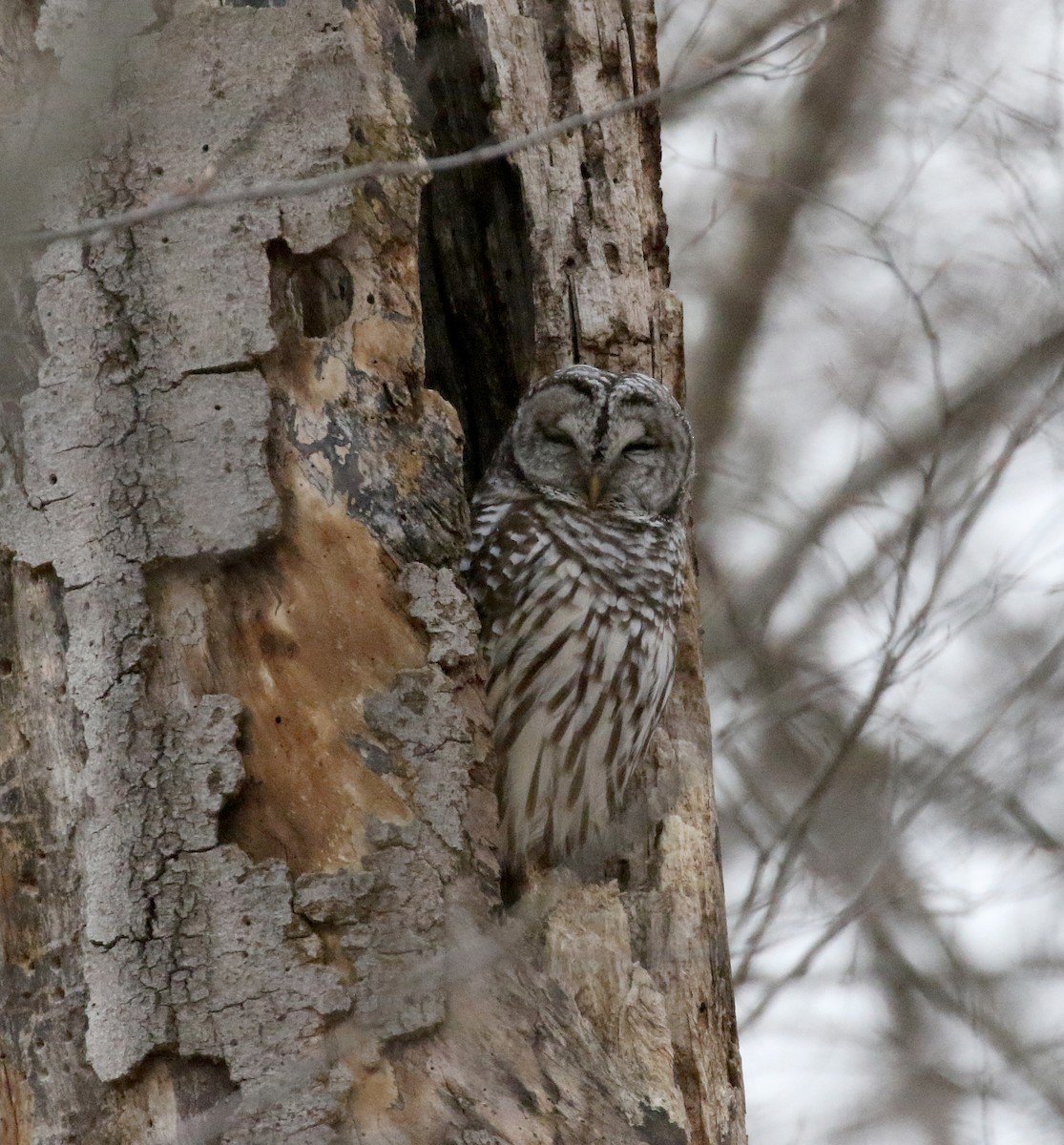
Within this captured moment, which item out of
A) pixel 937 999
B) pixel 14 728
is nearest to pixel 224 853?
pixel 14 728

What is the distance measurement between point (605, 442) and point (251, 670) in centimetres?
157

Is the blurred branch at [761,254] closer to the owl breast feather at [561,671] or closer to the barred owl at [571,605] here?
the barred owl at [571,605]

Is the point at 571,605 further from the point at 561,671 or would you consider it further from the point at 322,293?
the point at 322,293

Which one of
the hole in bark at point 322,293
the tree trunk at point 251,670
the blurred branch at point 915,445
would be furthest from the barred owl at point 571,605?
the blurred branch at point 915,445

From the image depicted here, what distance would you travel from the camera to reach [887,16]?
5.90m

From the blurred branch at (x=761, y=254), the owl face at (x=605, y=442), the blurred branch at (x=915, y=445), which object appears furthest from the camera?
the blurred branch at (x=761, y=254)

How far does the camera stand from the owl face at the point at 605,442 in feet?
12.3

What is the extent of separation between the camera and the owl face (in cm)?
376

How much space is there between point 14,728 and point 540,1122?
106cm

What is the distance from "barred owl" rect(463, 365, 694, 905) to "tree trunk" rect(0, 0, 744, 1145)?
57cm

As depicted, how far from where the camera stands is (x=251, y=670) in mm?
2543

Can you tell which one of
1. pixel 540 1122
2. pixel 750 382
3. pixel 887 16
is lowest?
pixel 540 1122

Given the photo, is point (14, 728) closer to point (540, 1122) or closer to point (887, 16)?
point (540, 1122)

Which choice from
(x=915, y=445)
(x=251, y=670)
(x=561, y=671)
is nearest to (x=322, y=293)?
(x=251, y=670)
